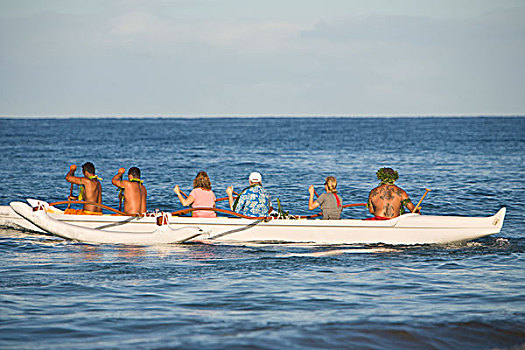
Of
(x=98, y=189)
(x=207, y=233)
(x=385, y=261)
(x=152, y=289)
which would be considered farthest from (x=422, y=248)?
(x=98, y=189)

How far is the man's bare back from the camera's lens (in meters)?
13.1

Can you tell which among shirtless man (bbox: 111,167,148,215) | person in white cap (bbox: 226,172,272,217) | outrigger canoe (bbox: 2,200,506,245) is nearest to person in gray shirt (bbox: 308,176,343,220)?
outrigger canoe (bbox: 2,200,506,245)

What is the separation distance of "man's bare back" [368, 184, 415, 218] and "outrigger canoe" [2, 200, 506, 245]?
24 cm

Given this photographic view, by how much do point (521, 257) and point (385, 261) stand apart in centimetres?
278

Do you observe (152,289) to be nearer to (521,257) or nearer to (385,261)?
(385,261)

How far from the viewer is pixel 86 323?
325 inches

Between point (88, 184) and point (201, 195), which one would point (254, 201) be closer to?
point (201, 195)

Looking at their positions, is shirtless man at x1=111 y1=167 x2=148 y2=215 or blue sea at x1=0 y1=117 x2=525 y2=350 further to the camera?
shirtless man at x1=111 y1=167 x2=148 y2=215

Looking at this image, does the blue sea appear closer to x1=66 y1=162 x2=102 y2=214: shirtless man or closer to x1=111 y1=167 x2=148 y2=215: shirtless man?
x1=111 y1=167 x2=148 y2=215: shirtless man

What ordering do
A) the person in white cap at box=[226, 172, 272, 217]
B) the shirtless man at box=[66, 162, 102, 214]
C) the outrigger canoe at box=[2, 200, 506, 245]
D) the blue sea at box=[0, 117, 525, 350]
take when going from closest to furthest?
the blue sea at box=[0, 117, 525, 350]
the outrigger canoe at box=[2, 200, 506, 245]
the person in white cap at box=[226, 172, 272, 217]
the shirtless man at box=[66, 162, 102, 214]

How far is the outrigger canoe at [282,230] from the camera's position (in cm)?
1298

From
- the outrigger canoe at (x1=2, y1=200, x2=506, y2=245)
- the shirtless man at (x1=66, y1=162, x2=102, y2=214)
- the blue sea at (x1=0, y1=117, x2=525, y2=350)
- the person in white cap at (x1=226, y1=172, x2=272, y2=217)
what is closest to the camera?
the blue sea at (x1=0, y1=117, x2=525, y2=350)

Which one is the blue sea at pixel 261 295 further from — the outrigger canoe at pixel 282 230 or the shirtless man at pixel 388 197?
the shirtless man at pixel 388 197

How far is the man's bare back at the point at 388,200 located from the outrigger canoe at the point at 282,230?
9.4 inches
